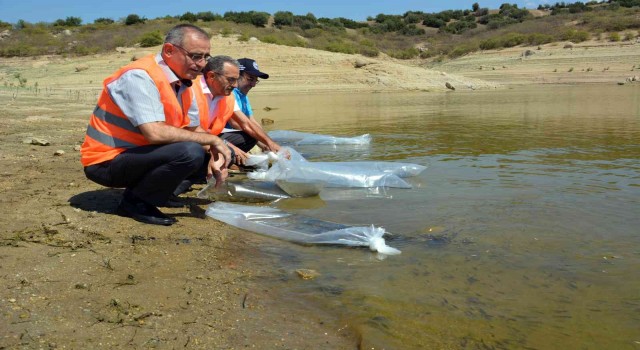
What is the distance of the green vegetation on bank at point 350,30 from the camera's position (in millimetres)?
27406

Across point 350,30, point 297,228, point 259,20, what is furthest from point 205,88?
point 350,30

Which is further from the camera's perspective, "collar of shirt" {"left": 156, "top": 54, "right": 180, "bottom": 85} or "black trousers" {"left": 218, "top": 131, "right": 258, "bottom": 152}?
"black trousers" {"left": 218, "top": 131, "right": 258, "bottom": 152}

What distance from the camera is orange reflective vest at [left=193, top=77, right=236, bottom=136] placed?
3.81 metres

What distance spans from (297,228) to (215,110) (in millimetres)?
1395

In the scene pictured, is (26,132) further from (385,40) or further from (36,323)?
(385,40)

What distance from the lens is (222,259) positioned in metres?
2.83

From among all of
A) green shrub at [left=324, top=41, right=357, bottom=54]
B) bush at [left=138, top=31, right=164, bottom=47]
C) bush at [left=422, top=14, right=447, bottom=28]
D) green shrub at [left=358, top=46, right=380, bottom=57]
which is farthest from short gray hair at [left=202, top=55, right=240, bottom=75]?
bush at [left=422, top=14, right=447, bottom=28]

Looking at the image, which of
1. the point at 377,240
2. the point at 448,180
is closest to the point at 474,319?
the point at 377,240

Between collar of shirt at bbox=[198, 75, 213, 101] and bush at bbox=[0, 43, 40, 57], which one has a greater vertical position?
bush at bbox=[0, 43, 40, 57]

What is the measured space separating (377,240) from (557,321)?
1004 millimetres

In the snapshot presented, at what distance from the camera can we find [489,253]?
289cm

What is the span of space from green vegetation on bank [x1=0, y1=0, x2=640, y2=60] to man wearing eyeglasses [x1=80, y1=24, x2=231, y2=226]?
75.1 ft

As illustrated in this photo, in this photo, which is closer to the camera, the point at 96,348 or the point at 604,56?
the point at 96,348

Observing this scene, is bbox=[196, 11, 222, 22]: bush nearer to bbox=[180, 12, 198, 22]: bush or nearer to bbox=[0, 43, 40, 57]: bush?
bbox=[180, 12, 198, 22]: bush
